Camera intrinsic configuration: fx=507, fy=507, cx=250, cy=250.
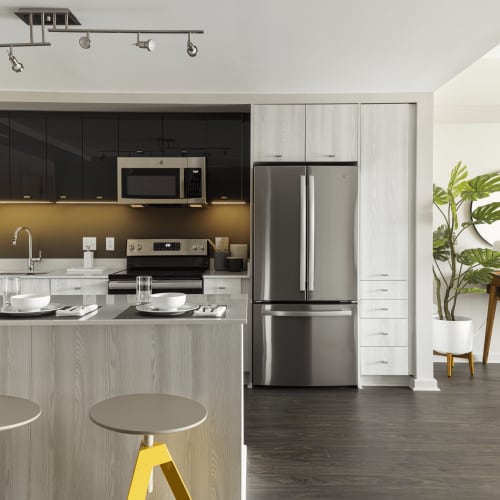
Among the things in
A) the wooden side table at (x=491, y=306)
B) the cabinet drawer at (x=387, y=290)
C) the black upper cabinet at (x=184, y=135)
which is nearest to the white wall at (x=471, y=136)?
the wooden side table at (x=491, y=306)

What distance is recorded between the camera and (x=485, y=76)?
15.8ft

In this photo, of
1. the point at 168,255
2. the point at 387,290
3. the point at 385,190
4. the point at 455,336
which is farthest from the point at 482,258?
the point at 168,255

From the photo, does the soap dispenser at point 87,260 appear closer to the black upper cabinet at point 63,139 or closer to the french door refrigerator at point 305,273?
the black upper cabinet at point 63,139

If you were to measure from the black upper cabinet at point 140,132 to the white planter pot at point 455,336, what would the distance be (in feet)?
9.55

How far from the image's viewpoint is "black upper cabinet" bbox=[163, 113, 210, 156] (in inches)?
174

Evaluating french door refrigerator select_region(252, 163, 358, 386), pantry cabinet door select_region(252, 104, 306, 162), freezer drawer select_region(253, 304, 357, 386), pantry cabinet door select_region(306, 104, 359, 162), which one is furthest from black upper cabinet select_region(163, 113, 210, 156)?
freezer drawer select_region(253, 304, 357, 386)

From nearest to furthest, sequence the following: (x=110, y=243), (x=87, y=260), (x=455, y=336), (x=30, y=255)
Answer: (x=455, y=336) → (x=30, y=255) → (x=87, y=260) → (x=110, y=243)

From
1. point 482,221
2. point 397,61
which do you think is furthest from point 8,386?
point 482,221

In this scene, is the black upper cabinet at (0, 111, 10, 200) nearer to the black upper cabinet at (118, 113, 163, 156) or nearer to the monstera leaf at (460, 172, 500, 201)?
the black upper cabinet at (118, 113, 163, 156)

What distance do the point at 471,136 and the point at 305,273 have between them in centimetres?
227

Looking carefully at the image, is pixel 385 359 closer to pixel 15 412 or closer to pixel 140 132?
pixel 140 132

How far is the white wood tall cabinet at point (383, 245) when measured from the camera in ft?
13.4

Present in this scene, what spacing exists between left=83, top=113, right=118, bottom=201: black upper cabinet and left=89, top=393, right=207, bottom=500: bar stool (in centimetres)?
293

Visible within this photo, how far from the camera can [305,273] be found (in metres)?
4.00
